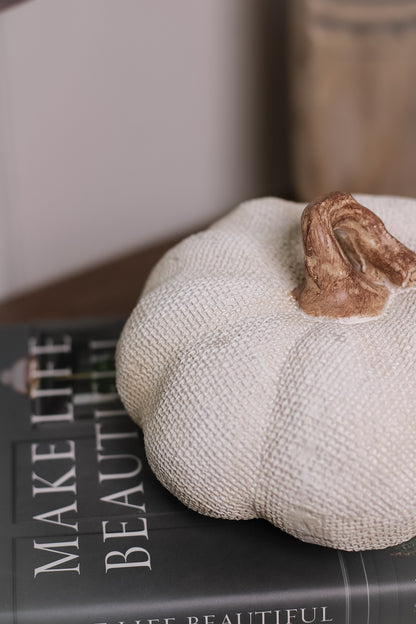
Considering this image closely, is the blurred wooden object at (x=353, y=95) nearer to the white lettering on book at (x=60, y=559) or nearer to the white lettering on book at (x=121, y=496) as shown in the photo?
the white lettering on book at (x=121, y=496)

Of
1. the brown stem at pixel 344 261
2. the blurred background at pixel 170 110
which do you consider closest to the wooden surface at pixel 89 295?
the blurred background at pixel 170 110

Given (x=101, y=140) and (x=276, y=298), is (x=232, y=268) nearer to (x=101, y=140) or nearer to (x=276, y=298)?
(x=276, y=298)

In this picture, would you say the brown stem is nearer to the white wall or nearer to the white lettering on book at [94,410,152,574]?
the white lettering on book at [94,410,152,574]

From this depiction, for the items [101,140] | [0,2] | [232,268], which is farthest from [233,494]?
[101,140]

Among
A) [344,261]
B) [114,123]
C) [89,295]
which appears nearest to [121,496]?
[344,261]

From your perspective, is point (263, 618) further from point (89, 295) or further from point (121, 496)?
point (89, 295)

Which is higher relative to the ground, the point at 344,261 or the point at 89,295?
the point at 344,261

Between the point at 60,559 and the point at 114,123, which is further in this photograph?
the point at 114,123
